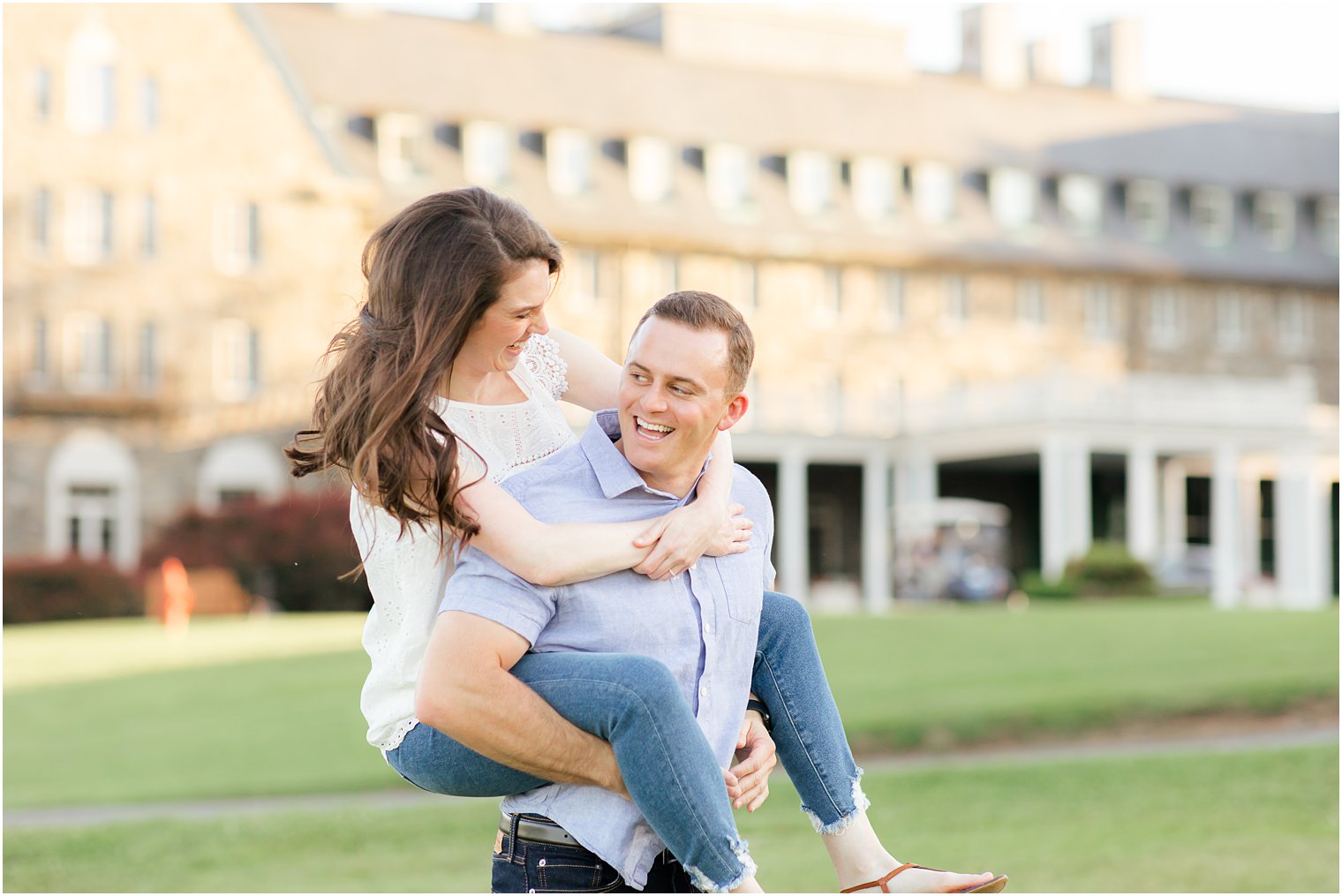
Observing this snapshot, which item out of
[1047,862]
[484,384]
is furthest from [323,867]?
[484,384]

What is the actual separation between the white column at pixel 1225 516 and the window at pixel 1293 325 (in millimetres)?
12982

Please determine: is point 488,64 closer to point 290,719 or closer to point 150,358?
point 150,358

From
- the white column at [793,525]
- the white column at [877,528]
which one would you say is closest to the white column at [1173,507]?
the white column at [877,528]

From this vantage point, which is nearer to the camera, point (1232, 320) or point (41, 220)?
point (41, 220)

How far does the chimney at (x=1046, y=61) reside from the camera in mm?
51656

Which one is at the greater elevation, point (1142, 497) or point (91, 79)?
point (91, 79)

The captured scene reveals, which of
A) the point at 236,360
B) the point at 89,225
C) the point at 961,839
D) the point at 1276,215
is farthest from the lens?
the point at 1276,215

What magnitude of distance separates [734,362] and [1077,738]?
479 inches

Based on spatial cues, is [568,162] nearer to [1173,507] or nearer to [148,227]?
[148,227]

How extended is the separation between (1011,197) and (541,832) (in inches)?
1731

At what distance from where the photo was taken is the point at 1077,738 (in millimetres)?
14953

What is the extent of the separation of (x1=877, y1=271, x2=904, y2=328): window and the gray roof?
2.26 ft

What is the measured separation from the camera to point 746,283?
42812 millimetres

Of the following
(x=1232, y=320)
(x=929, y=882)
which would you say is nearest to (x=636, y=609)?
(x=929, y=882)
